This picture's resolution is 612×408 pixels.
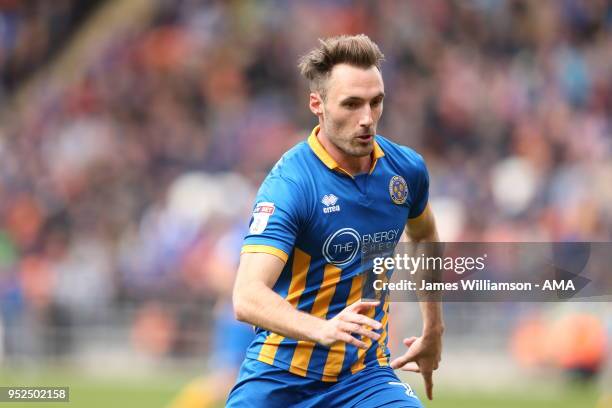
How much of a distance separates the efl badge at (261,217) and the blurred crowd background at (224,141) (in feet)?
25.8

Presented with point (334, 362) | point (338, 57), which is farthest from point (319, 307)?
point (338, 57)

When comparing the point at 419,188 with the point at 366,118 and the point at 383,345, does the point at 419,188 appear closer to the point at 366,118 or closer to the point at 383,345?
the point at 366,118

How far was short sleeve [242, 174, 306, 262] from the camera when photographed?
19.6 ft

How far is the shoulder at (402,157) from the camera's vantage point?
6.62m

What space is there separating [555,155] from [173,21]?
859cm

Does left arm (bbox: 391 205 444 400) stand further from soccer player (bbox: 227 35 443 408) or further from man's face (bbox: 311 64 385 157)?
man's face (bbox: 311 64 385 157)

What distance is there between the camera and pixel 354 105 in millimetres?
6242

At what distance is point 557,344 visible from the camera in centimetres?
1452

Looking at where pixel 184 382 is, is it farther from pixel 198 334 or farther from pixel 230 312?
pixel 230 312

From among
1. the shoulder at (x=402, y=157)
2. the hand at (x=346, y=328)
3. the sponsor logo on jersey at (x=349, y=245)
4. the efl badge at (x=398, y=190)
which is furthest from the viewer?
the shoulder at (x=402, y=157)

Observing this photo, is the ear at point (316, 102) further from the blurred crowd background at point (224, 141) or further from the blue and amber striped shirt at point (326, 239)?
the blurred crowd background at point (224, 141)

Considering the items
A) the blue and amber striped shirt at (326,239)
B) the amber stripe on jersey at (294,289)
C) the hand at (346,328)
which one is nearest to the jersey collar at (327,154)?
the blue and amber striped shirt at (326,239)

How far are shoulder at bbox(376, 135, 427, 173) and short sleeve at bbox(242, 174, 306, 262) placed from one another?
67 cm

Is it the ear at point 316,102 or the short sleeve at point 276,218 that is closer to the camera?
the short sleeve at point 276,218
